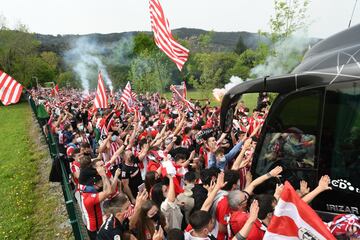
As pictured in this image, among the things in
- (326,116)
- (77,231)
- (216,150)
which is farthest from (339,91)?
(77,231)

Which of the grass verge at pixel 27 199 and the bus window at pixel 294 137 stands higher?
the bus window at pixel 294 137

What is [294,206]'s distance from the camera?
2.48 metres

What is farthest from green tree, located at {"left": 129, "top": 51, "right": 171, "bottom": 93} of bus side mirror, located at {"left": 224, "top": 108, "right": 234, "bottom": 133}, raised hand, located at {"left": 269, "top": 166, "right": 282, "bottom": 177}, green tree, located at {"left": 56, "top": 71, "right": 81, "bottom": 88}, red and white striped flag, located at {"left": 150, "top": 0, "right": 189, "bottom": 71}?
raised hand, located at {"left": 269, "top": 166, "right": 282, "bottom": 177}

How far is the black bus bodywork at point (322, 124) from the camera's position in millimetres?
3707

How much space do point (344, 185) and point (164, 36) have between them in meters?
6.65

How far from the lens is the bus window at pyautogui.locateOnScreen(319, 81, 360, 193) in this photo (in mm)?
3682

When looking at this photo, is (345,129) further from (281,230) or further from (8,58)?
(8,58)

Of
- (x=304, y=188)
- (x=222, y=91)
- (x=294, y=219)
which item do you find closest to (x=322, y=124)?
(x=304, y=188)

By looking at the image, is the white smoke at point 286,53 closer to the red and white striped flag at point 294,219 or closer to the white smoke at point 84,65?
the red and white striped flag at point 294,219

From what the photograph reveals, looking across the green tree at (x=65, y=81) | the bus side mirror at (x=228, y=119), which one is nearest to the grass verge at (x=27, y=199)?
the bus side mirror at (x=228, y=119)

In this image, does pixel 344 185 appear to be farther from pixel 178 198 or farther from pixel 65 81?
pixel 65 81

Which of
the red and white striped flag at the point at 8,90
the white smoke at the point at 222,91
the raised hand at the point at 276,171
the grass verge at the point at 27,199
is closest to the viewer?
the raised hand at the point at 276,171

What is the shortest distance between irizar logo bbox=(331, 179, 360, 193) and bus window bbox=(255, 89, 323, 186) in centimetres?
26

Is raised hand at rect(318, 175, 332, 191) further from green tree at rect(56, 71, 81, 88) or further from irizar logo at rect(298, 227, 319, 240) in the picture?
green tree at rect(56, 71, 81, 88)
